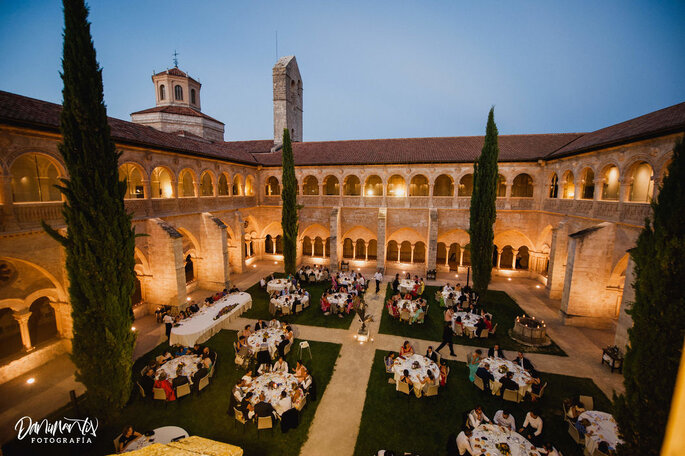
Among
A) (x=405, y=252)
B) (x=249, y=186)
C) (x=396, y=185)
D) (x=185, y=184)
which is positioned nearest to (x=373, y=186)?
(x=396, y=185)

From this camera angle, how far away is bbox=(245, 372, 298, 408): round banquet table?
8648mm

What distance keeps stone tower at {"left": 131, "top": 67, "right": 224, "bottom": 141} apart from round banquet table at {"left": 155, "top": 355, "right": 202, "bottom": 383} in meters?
23.0

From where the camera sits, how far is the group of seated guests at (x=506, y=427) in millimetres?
7000

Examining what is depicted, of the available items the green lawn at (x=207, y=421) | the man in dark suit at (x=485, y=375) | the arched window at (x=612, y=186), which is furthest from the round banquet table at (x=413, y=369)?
the arched window at (x=612, y=186)

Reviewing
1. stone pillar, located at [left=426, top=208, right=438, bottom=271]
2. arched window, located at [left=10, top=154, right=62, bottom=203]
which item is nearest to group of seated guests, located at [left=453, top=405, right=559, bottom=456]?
stone pillar, located at [left=426, top=208, right=438, bottom=271]

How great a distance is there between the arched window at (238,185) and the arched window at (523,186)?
20.9 m

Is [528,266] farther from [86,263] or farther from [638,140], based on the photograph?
[86,263]

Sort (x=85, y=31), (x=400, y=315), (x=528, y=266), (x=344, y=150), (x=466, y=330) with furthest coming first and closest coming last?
(x=344, y=150)
(x=528, y=266)
(x=400, y=315)
(x=466, y=330)
(x=85, y=31)

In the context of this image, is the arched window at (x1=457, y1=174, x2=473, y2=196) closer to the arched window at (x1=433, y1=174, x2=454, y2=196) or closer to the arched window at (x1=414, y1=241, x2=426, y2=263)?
the arched window at (x1=433, y1=174, x2=454, y2=196)

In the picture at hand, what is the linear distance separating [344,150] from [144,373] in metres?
19.7

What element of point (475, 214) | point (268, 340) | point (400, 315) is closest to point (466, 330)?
point (400, 315)

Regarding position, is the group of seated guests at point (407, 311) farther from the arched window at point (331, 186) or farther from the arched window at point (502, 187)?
the arched window at point (331, 186)

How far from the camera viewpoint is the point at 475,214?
16.7 m

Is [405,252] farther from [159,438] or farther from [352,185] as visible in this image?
[159,438]
